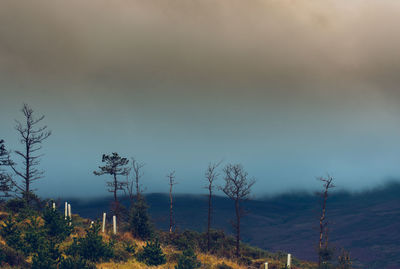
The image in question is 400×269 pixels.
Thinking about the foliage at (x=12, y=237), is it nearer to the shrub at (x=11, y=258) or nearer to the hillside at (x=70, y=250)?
the hillside at (x=70, y=250)

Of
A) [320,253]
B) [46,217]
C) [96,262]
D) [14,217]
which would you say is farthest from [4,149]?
[320,253]

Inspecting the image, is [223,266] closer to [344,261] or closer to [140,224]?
[140,224]

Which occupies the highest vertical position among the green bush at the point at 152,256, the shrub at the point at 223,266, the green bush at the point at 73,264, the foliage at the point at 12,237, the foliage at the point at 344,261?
the foliage at the point at 12,237

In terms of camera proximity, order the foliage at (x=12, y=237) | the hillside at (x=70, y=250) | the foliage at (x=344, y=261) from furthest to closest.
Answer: the foliage at (x=344, y=261), the foliage at (x=12, y=237), the hillside at (x=70, y=250)

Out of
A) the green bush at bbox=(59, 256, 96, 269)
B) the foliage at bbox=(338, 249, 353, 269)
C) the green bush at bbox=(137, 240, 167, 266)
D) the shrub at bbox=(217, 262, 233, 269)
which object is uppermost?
the green bush at bbox=(59, 256, 96, 269)

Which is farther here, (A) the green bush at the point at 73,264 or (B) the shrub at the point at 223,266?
(B) the shrub at the point at 223,266

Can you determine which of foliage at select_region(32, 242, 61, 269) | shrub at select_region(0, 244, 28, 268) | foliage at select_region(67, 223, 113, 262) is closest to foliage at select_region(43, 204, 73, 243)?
foliage at select_region(67, 223, 113, 262)

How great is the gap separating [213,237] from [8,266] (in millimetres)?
50424

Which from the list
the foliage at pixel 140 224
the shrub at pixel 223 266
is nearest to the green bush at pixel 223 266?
the shrub at pixel 223 266

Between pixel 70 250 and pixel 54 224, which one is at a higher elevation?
pixel 54 224

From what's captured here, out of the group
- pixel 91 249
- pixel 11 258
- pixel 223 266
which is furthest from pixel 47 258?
pixel 223 266

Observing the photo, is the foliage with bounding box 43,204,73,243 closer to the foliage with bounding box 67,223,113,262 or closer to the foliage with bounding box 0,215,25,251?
the foliage with bounding box 0,215,25,251

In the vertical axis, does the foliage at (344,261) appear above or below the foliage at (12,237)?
below

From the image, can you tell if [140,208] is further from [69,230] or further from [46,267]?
[46,267]
